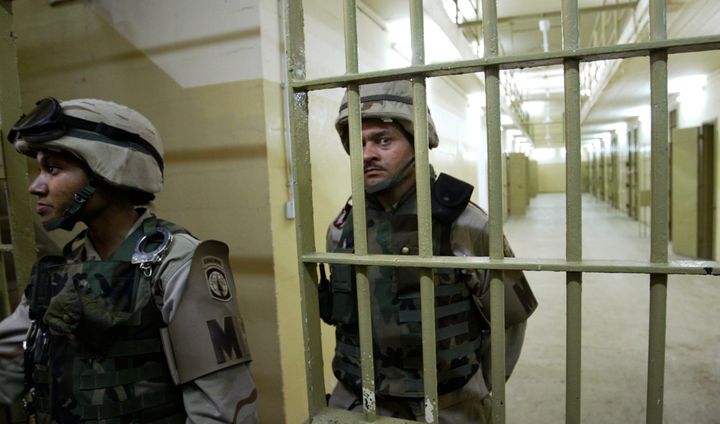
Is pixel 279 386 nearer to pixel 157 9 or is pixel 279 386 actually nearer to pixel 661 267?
pixel 661 267

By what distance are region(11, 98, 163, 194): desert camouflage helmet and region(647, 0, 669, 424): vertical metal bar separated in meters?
1.33

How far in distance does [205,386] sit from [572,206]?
99 centimetres

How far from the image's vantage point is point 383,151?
1488mm

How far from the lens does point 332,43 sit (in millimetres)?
2814

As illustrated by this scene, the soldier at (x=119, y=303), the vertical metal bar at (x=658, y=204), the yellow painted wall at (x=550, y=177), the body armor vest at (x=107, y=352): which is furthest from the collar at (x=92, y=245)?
the yellow painted wall at (x=550, y=177)

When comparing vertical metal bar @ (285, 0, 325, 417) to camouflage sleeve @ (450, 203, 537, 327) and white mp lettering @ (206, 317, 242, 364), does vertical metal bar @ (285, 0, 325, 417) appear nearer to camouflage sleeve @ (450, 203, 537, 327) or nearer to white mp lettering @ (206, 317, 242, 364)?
white mp lettering @ (206, 317, 242, 364)

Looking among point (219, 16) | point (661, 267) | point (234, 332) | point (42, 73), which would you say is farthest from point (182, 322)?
point (42, 73)

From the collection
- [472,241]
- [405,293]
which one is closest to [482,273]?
[472,241]

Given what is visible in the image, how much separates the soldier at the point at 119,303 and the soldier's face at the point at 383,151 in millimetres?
527

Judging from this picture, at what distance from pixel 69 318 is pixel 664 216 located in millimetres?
1412

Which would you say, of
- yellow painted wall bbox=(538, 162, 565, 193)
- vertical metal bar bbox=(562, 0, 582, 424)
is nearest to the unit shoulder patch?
vertical metal bar bbox=(562, 0, 582, 424)

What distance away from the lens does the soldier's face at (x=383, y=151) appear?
148 cm

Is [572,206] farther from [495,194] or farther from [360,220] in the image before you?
[360,220]

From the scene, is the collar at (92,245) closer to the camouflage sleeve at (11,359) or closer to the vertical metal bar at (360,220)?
the camouflage sleeve at (11,359)
